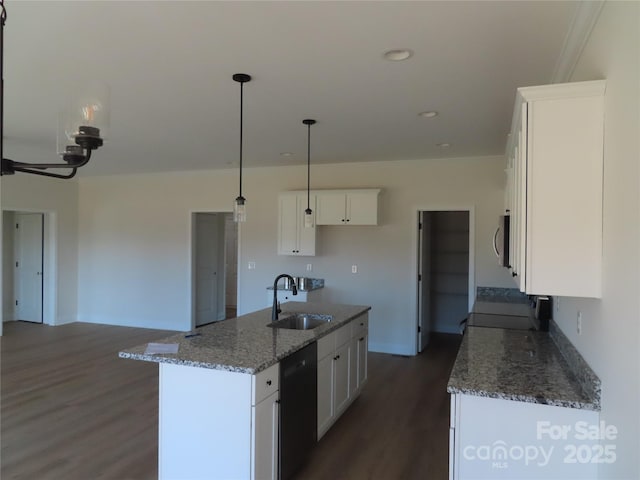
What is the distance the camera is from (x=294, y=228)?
6.39 m

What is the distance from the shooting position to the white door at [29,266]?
7.95 m

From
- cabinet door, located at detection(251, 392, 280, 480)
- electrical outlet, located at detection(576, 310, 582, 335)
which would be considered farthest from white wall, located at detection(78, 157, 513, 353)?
cabinet door, located at detection(251, 392, 280, 480)

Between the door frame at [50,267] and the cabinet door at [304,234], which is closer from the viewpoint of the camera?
the cabinet door at [304,234]

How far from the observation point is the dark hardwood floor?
10.1ft

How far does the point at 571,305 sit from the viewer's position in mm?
2566

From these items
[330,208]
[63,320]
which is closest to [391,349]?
[330,208]

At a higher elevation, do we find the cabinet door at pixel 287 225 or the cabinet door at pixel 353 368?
the cabinet door at pixel 287 225

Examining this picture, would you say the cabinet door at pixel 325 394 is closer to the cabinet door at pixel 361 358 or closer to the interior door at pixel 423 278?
the cabinet door at pixel 361 358

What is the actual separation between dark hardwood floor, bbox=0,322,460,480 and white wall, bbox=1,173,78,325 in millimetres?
1863

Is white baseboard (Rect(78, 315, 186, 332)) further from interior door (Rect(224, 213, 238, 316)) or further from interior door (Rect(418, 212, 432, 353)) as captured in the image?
interior door (Rect(418, 212, 432, 353))

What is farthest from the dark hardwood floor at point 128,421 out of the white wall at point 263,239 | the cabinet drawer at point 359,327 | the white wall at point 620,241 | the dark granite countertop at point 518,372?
the white wall at point 620,241

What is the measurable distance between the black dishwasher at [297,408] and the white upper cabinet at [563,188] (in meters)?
1.49

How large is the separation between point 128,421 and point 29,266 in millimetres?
5724

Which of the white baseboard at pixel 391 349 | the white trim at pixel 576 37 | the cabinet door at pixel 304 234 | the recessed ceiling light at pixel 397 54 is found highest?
the recessed ceiling light at pixel 397 54
